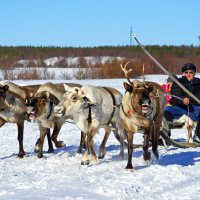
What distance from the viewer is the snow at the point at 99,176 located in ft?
21.2

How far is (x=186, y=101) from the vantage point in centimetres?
992

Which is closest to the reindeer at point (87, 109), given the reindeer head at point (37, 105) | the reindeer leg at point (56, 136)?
the reindeer head at point (37, 105)

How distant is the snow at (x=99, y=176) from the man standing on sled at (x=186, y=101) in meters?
0.66

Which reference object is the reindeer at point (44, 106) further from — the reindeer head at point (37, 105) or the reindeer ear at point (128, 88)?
the reindeer ear at point (128, 88)

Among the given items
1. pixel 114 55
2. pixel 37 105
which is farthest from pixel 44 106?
pixel 114 55

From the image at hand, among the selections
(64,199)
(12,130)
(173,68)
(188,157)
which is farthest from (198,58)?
(64,199)

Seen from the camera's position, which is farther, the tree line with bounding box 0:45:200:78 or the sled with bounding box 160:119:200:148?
the tree line with bounding box 0:45:200:78

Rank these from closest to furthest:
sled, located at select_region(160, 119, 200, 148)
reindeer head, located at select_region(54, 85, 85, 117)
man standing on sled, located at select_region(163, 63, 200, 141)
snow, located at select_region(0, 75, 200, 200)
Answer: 1. snow, located at select_region(0, 75, 200, 200)
2. reindeer head, located at select_region(54, 85, 85, 117)
3. sled, located at select_region(160, 119, 200, 148)
4. man standing on sled, located at select_region(163, 63, 200, 141)

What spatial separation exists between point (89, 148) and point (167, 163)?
4.24ft

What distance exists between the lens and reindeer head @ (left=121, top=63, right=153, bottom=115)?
25.4ft

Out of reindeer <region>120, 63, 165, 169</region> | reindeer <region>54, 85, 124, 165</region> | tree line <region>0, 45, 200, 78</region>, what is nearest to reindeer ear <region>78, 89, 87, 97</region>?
reindeer <region>54, 85, 124, 165</region>

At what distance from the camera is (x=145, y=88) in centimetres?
786

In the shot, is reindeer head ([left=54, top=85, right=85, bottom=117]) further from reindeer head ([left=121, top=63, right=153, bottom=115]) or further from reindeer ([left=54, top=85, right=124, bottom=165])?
reindeer head ([left=121, top=63, right=153, bottom=115])

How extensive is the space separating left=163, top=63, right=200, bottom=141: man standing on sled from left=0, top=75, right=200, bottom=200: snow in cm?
66
